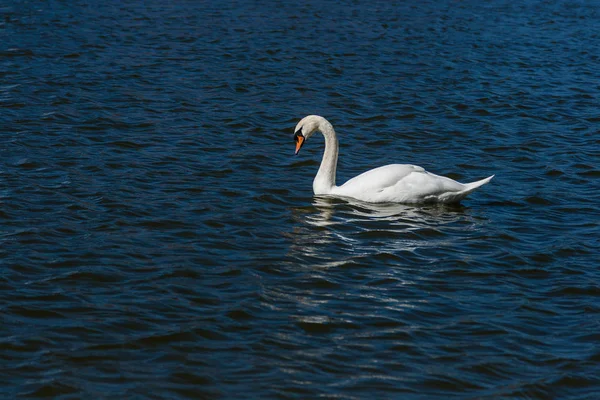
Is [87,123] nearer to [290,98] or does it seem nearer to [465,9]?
[290,98]

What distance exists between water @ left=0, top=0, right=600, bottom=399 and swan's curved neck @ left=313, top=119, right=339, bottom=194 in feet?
0.73

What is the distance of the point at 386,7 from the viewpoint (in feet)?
96.3

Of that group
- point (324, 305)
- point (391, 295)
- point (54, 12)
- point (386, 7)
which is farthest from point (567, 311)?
point (386, 7)

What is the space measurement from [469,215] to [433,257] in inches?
76.9

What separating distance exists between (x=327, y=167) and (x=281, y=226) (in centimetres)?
170

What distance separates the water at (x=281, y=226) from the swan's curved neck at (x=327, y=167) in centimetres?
22

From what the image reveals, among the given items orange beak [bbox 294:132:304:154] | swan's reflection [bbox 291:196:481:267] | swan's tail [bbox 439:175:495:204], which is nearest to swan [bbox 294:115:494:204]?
swan's tail [bbox 439:175:495:204]

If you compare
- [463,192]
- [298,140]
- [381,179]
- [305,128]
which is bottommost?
[463,192]

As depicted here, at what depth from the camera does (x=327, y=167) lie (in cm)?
1286

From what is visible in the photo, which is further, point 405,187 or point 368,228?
point 405,187

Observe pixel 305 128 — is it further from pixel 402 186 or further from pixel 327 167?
pixel 402 186

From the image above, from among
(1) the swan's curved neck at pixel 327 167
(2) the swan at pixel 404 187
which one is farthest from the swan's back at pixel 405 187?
Answer: (1) the swan's curved neck at pixel 327 167

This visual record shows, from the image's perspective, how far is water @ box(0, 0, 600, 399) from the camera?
782cm

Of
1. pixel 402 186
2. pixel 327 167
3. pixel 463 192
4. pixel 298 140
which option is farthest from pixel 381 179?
pixel 298 140
